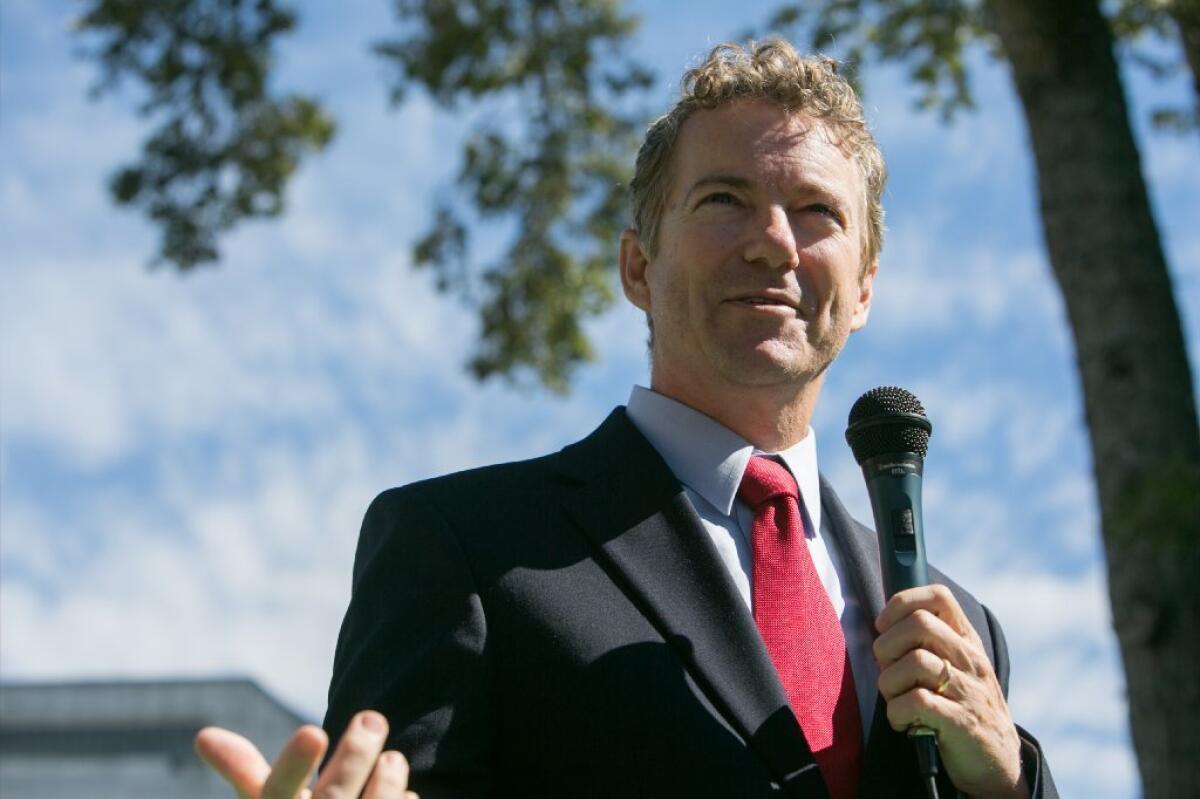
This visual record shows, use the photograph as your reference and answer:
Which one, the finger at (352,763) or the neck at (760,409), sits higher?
the neck at (760,409)

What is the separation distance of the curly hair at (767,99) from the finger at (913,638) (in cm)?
105

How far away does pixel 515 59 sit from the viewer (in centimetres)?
1155

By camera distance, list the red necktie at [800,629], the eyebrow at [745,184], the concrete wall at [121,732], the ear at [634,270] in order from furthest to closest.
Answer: the concrete wall at [121,732]
the ear at [634,270]
the eyebrow at [745,184]
the red necktie at [800,629]

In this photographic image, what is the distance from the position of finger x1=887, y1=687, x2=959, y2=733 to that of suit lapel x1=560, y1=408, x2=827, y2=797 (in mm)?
155

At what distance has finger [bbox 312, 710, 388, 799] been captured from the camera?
1.70 meters

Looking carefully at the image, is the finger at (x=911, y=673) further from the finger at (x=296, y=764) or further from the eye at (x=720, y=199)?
the eye at (x=720, y=199)

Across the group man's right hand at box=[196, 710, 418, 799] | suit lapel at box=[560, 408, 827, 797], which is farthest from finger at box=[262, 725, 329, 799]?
suit lapel at box=[560, 408, 827, 797]

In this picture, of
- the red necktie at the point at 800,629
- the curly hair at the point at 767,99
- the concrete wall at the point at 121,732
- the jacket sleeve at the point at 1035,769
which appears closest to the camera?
the red necktie at the point at 800,629

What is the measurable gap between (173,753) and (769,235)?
128 ft

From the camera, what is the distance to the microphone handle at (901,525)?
230 cm

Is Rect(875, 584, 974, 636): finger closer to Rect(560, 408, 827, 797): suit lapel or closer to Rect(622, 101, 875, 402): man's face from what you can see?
Rect(560, 408, 827, 797): suit lapel

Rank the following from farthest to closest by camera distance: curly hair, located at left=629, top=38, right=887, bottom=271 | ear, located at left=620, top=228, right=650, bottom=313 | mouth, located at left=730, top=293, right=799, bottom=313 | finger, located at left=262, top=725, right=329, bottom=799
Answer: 1. ear, located at left=620, top=228, right=650, bottom=313
2. curly hair, located at left=629, top=38, right=887, bottom=271
3. mouth, located at left=730, top=293, right=799, bottom=313
4. finger, located at left=262, top=725, right=329, bottom=799

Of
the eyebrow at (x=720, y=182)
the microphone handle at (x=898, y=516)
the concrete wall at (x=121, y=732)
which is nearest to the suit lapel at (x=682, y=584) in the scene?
the microphone handle at (x=898, y=516)

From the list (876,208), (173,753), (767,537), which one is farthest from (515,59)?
(173,753)
